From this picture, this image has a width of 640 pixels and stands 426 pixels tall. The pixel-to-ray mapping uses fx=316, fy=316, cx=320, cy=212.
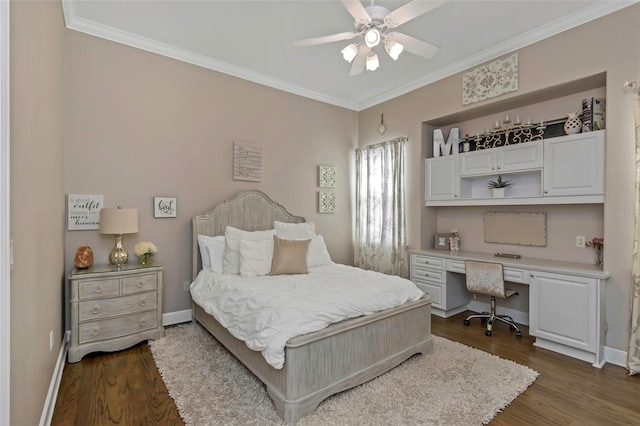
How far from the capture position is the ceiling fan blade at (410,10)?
204 centimetres

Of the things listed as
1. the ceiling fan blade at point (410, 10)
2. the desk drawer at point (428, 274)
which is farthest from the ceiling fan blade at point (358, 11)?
the desk drawer at point (428, 274)

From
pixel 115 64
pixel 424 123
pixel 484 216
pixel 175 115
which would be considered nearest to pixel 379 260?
pixel 484 216

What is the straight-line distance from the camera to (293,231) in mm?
3939

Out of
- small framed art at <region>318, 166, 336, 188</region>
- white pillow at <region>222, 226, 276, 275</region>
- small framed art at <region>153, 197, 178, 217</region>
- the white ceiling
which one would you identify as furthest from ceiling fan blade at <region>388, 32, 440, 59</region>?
small framed art at <region>153, 197, 178, 217</region>

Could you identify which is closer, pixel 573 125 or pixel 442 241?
pixel 573 125

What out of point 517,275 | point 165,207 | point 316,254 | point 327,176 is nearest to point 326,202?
point 327,176

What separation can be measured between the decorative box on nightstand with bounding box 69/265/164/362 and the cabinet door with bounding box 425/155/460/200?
136 inches

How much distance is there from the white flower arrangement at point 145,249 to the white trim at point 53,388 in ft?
3.08

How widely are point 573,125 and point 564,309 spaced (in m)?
1.77

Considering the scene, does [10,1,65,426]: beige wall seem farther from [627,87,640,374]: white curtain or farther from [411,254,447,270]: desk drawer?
[627,87,640,374]: white curtain

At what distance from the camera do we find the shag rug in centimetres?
199

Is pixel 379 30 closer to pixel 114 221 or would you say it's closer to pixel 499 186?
pixel 499 186

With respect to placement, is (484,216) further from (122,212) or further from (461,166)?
(122,212)

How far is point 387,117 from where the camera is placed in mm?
4832
